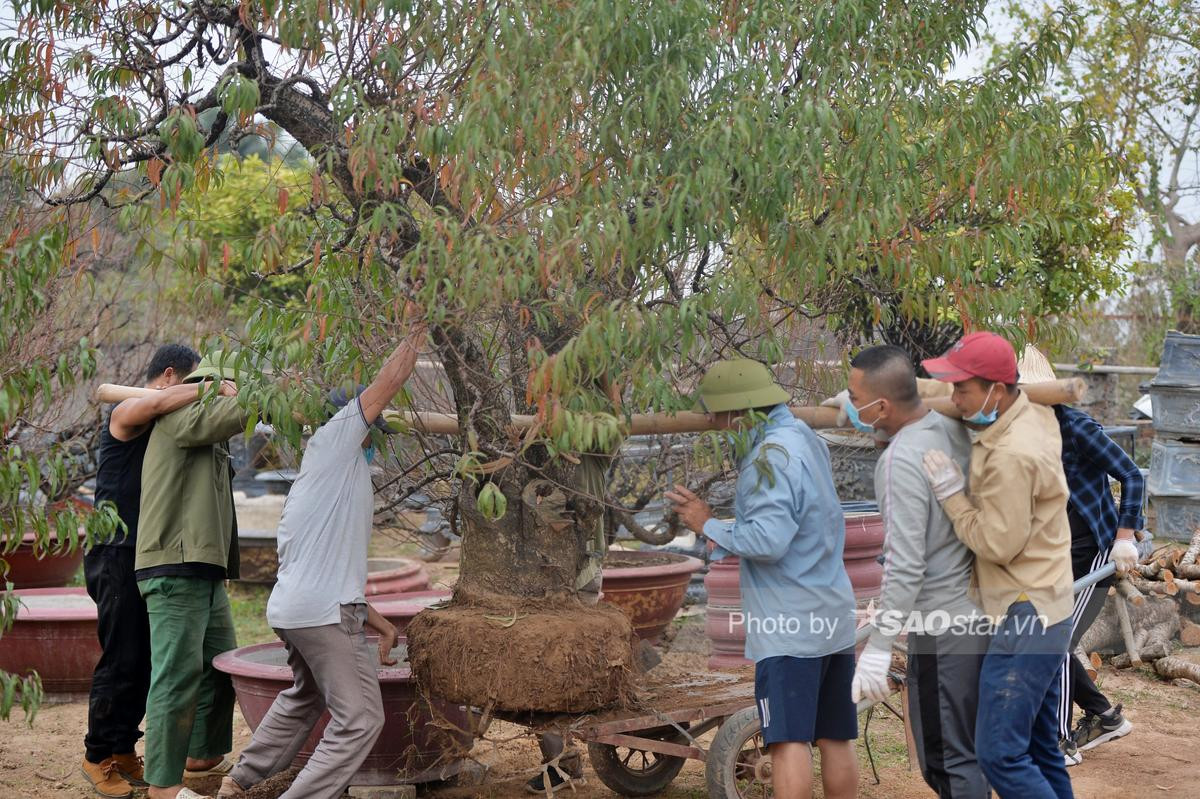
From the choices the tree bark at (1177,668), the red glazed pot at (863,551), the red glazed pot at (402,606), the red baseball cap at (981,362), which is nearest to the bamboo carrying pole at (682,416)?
the red baseball cap at (981,362)

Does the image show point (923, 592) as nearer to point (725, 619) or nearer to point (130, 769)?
point (725, 619)

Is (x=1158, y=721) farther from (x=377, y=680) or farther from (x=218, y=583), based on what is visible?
(x=218, y=583)

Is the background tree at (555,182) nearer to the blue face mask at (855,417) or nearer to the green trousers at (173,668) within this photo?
the blue face mask at (855,417)

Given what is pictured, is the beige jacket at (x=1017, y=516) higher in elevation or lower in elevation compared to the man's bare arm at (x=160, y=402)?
lower

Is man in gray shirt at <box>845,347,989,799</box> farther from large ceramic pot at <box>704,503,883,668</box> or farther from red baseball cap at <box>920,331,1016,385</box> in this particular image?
large ceramic pot at <box>704,503,883,668</box>

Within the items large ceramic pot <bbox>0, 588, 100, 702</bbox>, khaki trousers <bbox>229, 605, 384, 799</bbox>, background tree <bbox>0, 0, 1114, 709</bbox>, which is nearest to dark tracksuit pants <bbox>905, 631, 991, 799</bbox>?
background tree <bbox>0, 0, 1114, 709</bbox>

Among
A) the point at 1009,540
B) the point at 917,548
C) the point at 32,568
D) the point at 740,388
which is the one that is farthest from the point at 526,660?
the point at 32,568

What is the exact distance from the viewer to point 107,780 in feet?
16.9

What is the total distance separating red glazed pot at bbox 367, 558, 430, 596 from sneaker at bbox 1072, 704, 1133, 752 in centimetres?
424

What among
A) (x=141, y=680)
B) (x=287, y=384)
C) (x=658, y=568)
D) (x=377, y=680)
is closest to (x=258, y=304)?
(x=287, y=384)

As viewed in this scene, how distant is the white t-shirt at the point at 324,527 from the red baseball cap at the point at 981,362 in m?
1.97

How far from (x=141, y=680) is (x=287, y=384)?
2.13 m

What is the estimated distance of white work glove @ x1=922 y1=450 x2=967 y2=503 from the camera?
11.6 feet

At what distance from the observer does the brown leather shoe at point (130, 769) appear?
5.22 meters
